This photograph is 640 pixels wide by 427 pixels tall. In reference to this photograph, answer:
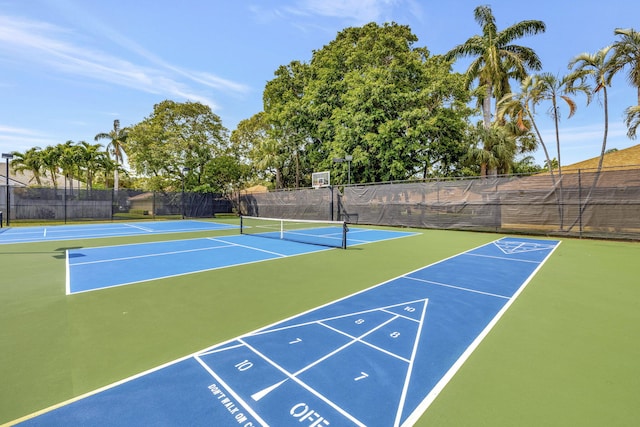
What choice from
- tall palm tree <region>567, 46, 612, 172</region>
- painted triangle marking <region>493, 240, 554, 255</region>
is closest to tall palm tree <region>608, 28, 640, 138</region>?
tall palm tree <region>567, 46, 612, 172</region>

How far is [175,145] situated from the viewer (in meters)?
28.3

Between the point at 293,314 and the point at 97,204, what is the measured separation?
24.0 m

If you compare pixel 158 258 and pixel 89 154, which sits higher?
pixel 89 154

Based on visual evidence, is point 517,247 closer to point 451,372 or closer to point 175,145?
point 451,372

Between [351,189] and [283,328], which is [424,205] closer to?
[351,189]

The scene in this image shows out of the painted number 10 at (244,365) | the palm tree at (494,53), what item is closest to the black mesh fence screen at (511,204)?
the palm tree at (494,53)

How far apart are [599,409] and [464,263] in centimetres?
486

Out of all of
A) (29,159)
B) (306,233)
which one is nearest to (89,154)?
(29,159)

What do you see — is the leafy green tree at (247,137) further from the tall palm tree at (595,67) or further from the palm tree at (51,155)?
the tall palm tree at (595,67)

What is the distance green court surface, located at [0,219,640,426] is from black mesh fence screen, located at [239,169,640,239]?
212 inches

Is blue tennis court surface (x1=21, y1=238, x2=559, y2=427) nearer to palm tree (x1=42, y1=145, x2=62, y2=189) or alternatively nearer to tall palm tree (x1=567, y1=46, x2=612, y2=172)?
tall palm tree (x1=567, y1=46, x2=612, y2=172)

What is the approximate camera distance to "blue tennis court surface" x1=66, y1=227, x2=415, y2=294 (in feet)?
17.4

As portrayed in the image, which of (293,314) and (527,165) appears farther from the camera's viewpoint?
(527,165)

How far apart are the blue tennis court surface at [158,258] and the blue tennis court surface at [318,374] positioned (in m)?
3.41
